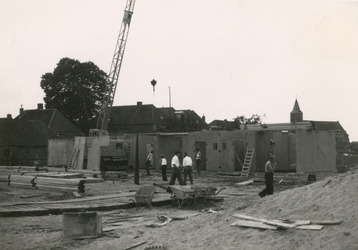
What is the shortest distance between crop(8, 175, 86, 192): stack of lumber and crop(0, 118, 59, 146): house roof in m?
28.5

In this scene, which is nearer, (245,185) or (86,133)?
(245,185)

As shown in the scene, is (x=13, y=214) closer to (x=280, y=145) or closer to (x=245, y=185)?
(x=245, y=185)

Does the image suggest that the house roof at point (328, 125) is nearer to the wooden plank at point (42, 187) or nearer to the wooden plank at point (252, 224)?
the wooden plank at point (42, 187)

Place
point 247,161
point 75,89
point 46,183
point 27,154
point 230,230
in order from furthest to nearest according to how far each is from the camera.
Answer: point 75,89
point 27,154
point 247,161
point 46,183
point 230,230

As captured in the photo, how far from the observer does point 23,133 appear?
1971 inches

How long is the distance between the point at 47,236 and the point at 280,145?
25183 millimetres

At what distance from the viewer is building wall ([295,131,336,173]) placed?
29.9 meters

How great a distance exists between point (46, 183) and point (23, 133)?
3272cm

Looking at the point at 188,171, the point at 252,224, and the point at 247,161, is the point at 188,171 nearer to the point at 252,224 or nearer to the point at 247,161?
the point at 247,161

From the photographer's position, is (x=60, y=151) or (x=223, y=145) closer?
(x=223, y=145)

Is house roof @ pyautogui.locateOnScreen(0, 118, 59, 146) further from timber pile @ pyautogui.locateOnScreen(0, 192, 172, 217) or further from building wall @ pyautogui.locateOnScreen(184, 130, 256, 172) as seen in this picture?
timber pile @ pyautogui.locateOnScreen(0, 192, 172, 217)

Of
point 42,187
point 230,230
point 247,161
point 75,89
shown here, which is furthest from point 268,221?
point 75,89

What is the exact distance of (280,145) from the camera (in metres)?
34.0

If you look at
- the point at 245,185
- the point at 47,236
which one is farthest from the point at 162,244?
the point at 245,185
